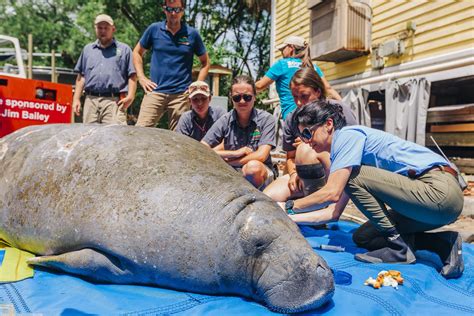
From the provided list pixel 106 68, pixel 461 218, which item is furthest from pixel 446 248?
pixel 106 68

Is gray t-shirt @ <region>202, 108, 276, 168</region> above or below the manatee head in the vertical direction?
above

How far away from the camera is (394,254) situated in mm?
3529

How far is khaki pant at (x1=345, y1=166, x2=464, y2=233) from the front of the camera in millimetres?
3389

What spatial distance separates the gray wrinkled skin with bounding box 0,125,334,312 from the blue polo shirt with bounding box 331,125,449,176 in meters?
0.84

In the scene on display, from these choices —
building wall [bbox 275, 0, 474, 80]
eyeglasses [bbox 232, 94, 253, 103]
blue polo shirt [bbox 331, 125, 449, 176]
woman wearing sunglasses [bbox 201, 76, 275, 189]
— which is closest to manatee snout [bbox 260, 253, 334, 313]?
blue polo shirt [bbox 331, 125, 449, 176]

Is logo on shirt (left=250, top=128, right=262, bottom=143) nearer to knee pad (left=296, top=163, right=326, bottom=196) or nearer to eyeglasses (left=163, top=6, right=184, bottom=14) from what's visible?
knee pad (left=296, top=163, right=326, bottom=196)

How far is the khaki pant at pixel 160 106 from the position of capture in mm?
6258

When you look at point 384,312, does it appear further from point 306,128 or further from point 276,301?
point 306,128

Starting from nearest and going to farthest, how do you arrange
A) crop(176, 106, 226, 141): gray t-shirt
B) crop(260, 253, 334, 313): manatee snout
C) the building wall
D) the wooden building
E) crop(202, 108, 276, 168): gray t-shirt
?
1. crop(260, 253, 334, 313): manatee snout
2. crop(202, 108, 276, 168): gray t-shirt
3. crop(176, 106, 226, 141): gray t-shirt
4. the building wall
5. the wooden building

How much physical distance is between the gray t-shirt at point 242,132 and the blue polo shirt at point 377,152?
156 centimetres

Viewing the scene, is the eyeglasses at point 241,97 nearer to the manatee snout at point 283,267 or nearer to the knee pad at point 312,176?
the knee pad at point 312,176

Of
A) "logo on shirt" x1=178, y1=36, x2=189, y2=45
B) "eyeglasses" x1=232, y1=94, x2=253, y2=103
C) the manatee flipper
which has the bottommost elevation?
the manatee flipper

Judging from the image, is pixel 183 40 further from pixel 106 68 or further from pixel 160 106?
pixel 106 68

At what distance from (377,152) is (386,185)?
0.28 meters
